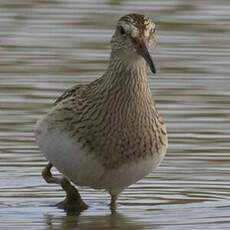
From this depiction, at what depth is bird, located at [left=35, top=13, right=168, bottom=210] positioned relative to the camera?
1229cm

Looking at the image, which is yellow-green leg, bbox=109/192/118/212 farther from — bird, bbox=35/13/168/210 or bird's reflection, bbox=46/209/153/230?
bird, bbox=35/13/168/210

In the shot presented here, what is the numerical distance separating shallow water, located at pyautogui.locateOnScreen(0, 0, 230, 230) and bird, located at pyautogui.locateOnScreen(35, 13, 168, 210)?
459mm

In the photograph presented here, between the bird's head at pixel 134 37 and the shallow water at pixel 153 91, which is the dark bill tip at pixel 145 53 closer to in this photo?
the bird's head at pixel 134 37

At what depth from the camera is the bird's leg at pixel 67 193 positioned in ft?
42.6

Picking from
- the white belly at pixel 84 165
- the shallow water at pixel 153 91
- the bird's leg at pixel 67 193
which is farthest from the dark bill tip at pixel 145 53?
the bird's leg at pixel 67 193

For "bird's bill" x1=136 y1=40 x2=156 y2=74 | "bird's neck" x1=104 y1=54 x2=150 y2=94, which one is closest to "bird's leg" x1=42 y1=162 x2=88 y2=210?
"bird's neck" x1=104 y1=54 x2=150 y2=94

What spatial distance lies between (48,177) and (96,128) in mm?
1181

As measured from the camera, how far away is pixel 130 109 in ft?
40.7

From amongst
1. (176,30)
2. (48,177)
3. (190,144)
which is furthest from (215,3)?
(48,177)

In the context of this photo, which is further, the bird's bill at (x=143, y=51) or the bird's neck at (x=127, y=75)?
the bird's neck at (x=127, y=75)

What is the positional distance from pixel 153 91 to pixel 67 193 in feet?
10.6

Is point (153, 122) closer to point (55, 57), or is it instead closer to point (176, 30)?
point (55, 57)

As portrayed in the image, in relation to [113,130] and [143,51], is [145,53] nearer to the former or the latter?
[143,51]

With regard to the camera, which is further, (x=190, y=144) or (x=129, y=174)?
(x=190, y=144)
